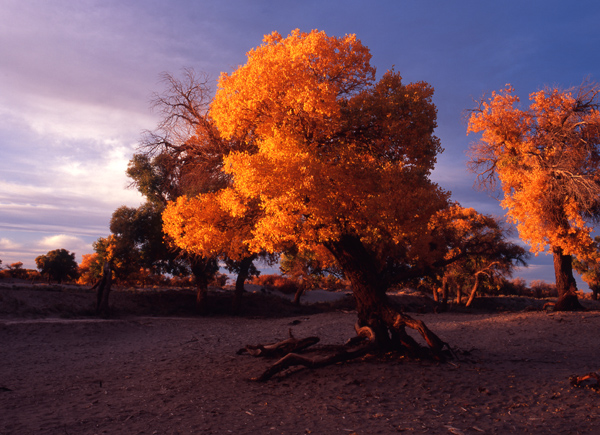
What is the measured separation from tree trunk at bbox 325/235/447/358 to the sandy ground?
0.88m

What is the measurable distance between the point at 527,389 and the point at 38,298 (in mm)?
20867

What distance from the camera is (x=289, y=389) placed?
26.4 ft

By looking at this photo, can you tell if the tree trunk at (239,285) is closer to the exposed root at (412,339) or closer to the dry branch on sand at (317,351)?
the dry branch on sand at (317,351)

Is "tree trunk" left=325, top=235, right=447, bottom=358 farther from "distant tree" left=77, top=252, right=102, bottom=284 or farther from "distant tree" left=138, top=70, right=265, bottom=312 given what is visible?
"distant tree" left=77, top=252, right=102, bottom=284

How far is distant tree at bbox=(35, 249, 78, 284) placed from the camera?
119 ft

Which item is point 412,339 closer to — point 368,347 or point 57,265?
point 368,347

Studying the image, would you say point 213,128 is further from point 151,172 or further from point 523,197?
point 523,197

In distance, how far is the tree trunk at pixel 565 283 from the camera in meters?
18.9

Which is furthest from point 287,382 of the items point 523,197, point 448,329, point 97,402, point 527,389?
point 523,197

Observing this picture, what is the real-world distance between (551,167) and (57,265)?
1514 inches

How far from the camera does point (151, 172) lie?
2380 cm

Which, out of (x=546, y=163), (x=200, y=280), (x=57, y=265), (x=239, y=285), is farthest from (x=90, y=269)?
(x=546, y=163)

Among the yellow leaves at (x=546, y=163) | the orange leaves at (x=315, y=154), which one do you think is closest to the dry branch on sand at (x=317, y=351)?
the orange leaves at (x=315, y=154)

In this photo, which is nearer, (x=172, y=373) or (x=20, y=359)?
(x=172, y=373)
